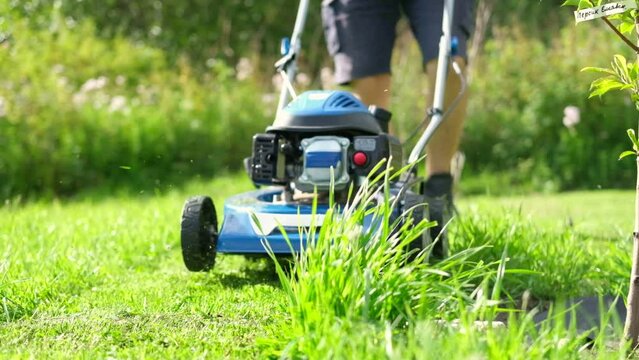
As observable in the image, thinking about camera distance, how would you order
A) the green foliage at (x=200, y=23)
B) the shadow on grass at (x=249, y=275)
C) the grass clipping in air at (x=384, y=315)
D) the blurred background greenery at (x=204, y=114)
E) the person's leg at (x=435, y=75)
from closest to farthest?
1. the grass clipping in air at (x=384, y=315)
2. the shadow on grass at (x=249, y=275)
3. the person's leg at (x=435, y=75)
4. the blurred background greenery at (x=204, y=114)
5. the green foliage at (x=200, y=23)

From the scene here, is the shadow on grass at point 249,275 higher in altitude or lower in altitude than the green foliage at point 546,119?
lower

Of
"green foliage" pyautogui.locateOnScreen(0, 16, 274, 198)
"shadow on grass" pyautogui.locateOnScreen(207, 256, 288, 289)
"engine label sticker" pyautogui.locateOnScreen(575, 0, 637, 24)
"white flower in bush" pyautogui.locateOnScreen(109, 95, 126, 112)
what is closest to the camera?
"engine label sticker" pyautogui.locateOnScreen(575, 0, 637, 24)

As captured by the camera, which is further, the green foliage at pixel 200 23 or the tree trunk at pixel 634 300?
the green foliage at pixel 200 23

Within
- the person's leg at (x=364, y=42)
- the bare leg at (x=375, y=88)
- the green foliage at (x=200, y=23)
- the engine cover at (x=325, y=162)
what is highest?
the green foliage at (x=200, y=23)

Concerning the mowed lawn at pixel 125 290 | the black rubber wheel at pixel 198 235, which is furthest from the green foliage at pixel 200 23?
the black rubber wheel at pixel 198 235

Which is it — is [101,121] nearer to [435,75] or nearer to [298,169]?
[435,75]

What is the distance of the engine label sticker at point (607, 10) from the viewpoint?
209cm

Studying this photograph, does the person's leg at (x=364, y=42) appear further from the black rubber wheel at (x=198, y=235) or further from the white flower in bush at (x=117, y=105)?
the white flower in bush at (x=117, y=105)

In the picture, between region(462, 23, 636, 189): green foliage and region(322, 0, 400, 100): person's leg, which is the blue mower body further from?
region(462, 23, 636, 189): green foliage

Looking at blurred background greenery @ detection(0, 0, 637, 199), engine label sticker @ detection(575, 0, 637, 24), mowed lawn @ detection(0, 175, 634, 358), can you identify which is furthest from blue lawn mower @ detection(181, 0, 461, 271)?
blurred background greenery @ detection(0, 0, 637, 199)

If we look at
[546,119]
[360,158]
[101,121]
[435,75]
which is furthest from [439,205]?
[546,119]

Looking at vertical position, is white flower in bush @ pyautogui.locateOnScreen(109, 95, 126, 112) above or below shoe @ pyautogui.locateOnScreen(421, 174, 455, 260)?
above

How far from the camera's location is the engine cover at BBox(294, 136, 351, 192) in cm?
296

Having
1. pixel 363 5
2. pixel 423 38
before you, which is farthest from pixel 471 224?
pixel 363 5
